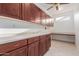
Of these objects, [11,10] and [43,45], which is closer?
[11,10]

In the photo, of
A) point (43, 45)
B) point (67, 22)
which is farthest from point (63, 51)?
point (43, 45)

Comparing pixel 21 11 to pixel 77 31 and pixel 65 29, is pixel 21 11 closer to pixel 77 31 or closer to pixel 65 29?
pixel 65 29

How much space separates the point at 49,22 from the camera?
3994mm

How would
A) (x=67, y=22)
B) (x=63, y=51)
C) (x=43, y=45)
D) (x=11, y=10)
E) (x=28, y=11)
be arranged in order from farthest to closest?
(x=43, y=45) → (x=28, y=11) → (x=67, y=22) → (x=63, y=51) → (x=11, y=10)

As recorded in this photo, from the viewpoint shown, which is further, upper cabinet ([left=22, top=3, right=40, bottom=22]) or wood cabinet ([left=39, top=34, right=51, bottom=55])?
wood cabinet ([left=39, top=34, right=51, bottom=55])

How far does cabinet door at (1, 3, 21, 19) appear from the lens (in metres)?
1.17

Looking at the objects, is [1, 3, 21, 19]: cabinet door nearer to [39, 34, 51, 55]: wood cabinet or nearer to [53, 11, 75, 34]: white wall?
[53, 11, 75, 34]: white wall

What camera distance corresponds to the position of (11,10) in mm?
1343

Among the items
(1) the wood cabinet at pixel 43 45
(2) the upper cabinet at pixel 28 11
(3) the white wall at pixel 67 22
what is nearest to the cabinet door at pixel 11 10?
(2) the upper cabinet at pixel 28 11

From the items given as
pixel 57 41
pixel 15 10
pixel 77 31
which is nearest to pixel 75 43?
pixel 57 41

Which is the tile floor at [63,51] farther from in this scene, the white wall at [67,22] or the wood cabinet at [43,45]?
the wood cabinet at [43,45]

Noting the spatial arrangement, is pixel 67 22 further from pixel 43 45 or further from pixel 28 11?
pixel 43 45

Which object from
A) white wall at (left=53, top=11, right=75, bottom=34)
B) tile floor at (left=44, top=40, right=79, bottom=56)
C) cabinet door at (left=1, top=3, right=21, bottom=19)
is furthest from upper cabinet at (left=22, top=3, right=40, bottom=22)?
tile floor at (left=44, top=40, right=79, bottom=56)

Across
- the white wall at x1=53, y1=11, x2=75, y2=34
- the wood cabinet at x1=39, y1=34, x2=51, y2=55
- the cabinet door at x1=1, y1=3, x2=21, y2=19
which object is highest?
the cabinet door at x1=1, y1=3, x2=21, y2=19
